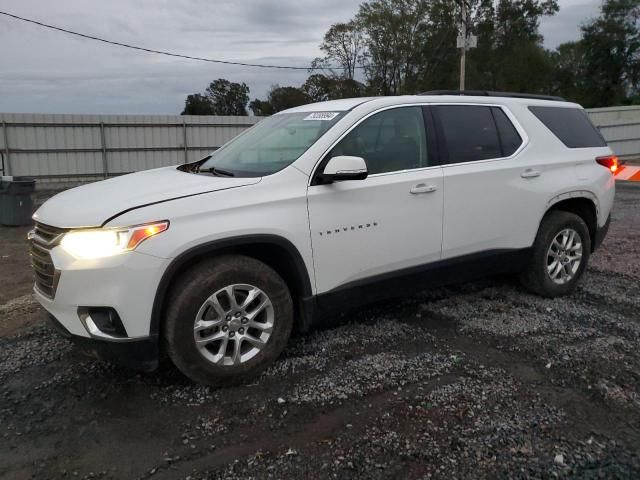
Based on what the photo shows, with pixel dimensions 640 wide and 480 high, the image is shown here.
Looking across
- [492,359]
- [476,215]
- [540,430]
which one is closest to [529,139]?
[476,215]

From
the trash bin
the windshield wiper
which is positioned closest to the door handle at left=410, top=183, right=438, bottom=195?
the windshield wiper

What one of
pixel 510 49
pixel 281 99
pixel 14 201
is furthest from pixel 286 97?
pixel 14 201

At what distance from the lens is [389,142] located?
152 inches

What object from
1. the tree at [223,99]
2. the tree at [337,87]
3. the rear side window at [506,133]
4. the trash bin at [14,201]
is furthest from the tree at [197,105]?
the rear side window at [506,133]

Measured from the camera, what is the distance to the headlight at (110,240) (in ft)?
9.44

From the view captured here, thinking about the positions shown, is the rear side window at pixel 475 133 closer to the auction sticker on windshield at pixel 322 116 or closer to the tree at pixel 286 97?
the auction sticker on windshield at pixel 322 116

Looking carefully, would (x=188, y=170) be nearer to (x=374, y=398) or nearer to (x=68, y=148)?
(x=374, y=398)

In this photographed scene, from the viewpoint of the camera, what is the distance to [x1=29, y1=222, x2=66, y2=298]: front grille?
9.93 feet

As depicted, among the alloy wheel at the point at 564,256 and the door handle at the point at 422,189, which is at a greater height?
the door handle at the point at 422,189

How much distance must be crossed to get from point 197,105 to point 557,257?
6656 centimetres

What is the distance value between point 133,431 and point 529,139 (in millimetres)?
3816

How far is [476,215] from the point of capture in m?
4.17

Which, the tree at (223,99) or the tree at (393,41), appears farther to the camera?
the tree at (223,99)

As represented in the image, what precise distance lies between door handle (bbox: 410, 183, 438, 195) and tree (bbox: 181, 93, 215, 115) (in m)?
64.8
